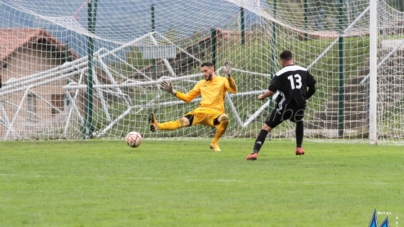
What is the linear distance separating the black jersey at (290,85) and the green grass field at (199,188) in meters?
0.85

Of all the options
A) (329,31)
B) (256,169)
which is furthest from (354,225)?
(329,31)

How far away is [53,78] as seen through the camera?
66.0 feet

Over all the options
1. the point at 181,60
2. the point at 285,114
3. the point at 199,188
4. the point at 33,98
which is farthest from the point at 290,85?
the point at 33,98

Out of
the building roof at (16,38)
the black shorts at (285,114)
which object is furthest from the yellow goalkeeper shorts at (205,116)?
the building roof at (16,38)

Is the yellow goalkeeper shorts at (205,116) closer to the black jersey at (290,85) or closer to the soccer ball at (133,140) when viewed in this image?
the soccer ball at (133,140)

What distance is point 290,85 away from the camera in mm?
12070

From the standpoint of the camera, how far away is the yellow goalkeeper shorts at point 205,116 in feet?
46.8

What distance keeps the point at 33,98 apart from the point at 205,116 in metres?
7.98

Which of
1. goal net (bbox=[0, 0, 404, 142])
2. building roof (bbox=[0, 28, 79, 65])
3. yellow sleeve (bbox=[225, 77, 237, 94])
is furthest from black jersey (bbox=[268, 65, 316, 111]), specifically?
building roof (bbox=[0, 28, 79, 65])

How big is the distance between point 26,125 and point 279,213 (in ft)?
46.2

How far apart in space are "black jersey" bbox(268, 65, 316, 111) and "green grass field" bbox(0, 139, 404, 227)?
2.78 feet

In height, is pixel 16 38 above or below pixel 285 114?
above

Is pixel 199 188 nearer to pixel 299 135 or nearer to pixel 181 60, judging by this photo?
pixel 299 135

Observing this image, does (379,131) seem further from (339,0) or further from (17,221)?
(17,221)
